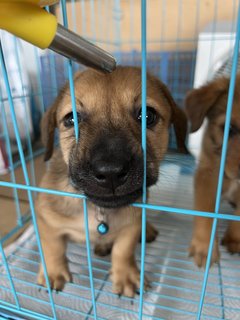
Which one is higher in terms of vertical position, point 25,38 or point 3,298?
point 25,38

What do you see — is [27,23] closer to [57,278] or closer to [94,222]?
[94,222]

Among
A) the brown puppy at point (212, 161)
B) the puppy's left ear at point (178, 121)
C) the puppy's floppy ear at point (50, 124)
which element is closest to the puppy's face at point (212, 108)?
the brown puppy at point (212, 161)

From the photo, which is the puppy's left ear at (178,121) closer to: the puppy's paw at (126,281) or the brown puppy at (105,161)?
the brown puppy at (105,161)

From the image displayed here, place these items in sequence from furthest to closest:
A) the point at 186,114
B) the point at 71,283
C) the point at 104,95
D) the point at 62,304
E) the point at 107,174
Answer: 1. the point at 186,114
2. the point at 71,283
3. the point at 62,304
4. the point at 104,95
5. the point at 107,174

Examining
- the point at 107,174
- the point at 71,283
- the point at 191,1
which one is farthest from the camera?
the point at 191,1

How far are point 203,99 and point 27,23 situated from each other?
1.12m

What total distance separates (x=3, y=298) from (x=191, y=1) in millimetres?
2590

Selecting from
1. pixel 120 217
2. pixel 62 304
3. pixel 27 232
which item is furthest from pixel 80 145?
pixel 27 232

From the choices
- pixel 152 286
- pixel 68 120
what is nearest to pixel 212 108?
pixel 68 120

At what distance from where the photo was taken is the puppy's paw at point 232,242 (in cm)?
144

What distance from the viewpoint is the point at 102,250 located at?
1.48 meters

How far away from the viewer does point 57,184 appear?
49.0 inches

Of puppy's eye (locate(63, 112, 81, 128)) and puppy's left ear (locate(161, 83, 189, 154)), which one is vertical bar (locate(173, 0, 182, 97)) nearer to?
puppy's left ear (locate(161, 83, 189, 154))

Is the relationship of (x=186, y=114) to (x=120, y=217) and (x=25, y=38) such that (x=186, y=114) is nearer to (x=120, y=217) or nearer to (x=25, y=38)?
(x=120, y=217)
